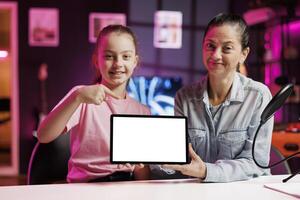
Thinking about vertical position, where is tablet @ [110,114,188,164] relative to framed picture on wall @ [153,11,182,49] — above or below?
below

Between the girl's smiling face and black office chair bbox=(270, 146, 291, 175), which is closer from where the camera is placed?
the girl's smiling face

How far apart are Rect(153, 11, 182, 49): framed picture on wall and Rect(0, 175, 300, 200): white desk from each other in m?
3.60

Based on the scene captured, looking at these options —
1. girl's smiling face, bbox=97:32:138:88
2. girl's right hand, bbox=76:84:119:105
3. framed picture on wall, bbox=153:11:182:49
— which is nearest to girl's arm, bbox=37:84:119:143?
girl's right hand, bbox=76:84:119:105

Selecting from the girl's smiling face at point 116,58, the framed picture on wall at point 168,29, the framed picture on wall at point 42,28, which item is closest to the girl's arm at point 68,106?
the girl's smiling face at point 116,58

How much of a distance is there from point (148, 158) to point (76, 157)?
0.35 metres

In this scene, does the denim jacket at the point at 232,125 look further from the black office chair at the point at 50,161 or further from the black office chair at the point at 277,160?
the black office chair at the point at 50,161

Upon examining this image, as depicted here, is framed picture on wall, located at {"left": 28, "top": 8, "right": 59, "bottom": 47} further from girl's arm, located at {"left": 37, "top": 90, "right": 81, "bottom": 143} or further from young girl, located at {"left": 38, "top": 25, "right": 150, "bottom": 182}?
girl's arm, located at {"left": 37, "top": 90, "right": 81, "bottom": 143}

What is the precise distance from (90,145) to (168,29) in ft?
11.5

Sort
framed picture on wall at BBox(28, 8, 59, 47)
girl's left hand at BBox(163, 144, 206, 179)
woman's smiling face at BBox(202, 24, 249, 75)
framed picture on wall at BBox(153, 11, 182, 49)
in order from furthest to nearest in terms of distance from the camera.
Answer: framed picture on wall at BBox(153, 11, 182, 49), framed picture on wall at BBox(28, 8, 59, 47), woman's smiling face at BBox(202, 24, 249, 75), girl's left hand at BBox(163, 144, 206, 179)

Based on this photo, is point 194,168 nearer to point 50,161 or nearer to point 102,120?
point 102,120

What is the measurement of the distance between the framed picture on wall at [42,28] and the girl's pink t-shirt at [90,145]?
10.7 ft

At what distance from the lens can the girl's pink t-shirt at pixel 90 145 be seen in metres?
1.27

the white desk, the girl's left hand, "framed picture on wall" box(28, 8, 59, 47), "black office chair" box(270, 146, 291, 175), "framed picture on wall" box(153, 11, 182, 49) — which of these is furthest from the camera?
"framed picture on wall" box(153, 11, 182, 49)

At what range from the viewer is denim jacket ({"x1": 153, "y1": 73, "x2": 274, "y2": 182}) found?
4.08ft
